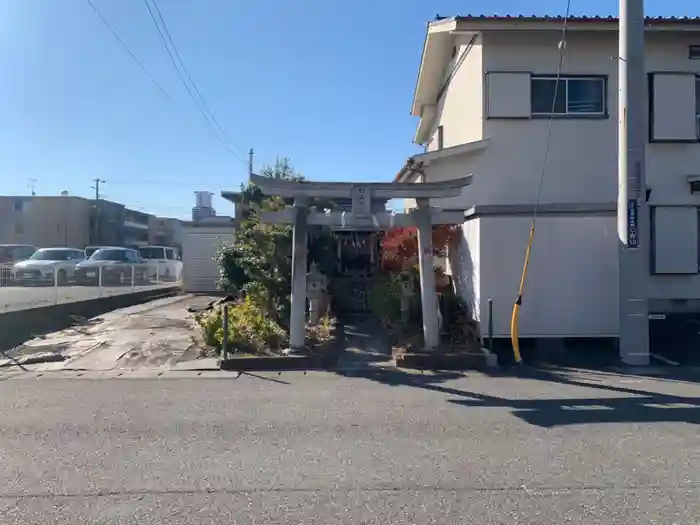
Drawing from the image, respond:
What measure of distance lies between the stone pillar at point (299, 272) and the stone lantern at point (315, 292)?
100 inches

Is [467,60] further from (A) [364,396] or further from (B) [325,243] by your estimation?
(A) [364,396]

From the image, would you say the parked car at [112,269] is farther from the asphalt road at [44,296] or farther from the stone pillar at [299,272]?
the stone pillar at [299,272]

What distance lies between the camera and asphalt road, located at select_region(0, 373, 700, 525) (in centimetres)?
429

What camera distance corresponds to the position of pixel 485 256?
10.7 metres

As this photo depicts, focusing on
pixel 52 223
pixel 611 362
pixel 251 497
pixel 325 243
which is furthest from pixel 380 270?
pixel 52 223

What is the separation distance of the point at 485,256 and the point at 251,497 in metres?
7.11

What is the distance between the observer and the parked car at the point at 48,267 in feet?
74.5

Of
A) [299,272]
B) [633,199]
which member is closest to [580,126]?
[633,199]

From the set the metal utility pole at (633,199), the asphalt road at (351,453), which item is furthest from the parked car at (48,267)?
the metal utility pole at (633,199)

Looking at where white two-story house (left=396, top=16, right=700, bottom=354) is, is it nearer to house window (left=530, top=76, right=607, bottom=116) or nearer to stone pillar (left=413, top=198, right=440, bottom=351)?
house window (left=530, top=76, right=607, bottom=116)

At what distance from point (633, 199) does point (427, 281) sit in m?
3.53

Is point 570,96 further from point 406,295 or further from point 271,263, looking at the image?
point 271,263

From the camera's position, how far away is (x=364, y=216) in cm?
1014

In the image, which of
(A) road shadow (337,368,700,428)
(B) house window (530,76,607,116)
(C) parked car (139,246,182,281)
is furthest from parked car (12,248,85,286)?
(A) road shadow (337,368,700,428)
